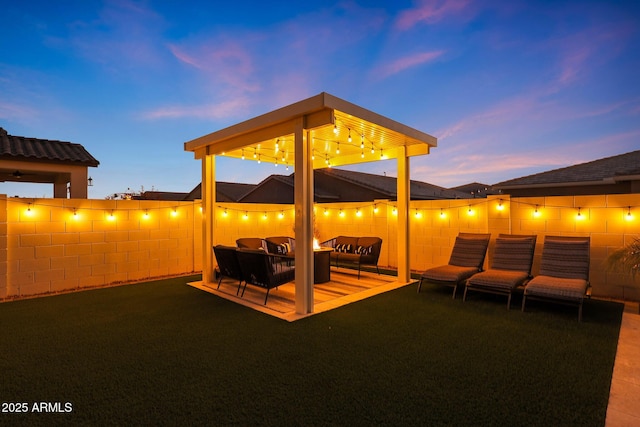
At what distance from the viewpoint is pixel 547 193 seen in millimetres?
11344

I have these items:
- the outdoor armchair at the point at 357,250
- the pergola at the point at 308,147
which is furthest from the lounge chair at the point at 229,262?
the outdoor armchair at the point at 357,250

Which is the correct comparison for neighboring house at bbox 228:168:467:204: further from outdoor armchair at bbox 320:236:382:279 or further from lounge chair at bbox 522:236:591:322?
lounge chair at bbox 522:236:591:322

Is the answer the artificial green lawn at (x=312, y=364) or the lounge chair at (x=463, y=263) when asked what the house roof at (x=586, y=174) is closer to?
the lounge chair at (x=463, y=263)

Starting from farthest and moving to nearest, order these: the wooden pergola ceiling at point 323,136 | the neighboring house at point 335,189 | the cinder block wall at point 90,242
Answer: the neighboring house at point 335,189, the cinder block wall at point 90,242, the wooden pergola ceiling at point 323,136

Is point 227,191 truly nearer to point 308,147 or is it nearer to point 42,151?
point 42,151

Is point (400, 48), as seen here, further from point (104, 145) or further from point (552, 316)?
point (104, 145)

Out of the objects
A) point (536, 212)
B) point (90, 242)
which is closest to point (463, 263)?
point (536, 212)

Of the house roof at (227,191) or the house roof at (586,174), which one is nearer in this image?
the house roof at (586,174)

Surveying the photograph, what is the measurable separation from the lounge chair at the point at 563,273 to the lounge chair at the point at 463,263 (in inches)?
41.7

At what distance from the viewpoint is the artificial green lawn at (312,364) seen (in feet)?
7.73

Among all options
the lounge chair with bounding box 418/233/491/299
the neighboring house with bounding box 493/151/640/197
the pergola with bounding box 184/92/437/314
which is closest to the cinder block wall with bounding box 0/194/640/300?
the lounge chair with bounding box 418/233/491/299

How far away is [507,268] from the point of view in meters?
5.95

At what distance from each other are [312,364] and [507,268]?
4.68 m

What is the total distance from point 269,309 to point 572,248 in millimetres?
5450
